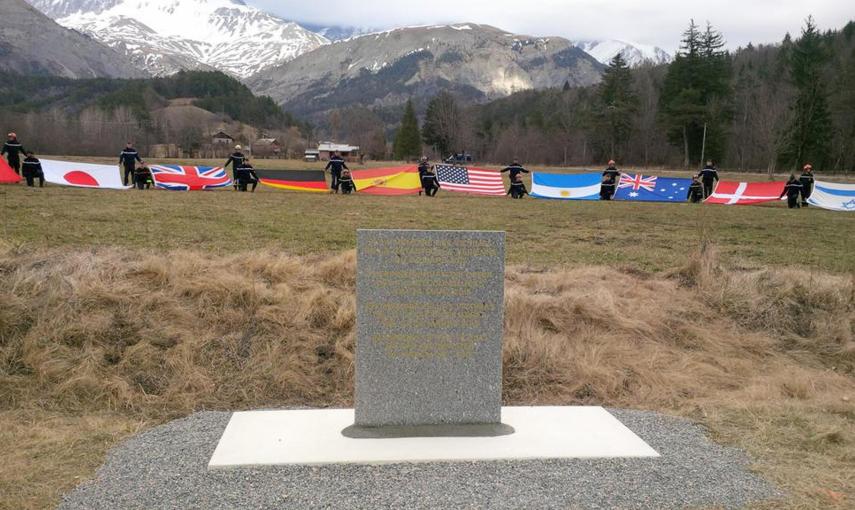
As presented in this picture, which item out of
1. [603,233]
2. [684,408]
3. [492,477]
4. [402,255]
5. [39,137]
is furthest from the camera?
[39,137]

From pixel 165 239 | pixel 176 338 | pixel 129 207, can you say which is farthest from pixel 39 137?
pixel 176 338

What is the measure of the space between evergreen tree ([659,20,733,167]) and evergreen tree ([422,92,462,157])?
3872 centimetres

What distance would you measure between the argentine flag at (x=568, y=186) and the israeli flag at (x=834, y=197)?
793 centimetres

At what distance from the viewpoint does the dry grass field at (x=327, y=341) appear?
4.96 meters

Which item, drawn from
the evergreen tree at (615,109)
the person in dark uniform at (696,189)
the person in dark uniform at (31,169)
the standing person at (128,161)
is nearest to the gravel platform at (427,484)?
the person in dark uniform at (31,169)

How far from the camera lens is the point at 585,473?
4145 millimetres

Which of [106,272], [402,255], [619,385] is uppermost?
[402,255]

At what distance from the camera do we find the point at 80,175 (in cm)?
2330

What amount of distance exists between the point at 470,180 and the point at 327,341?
2127cm

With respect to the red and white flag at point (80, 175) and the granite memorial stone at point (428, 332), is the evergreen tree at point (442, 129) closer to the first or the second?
the red and white flag at point (80, 175)

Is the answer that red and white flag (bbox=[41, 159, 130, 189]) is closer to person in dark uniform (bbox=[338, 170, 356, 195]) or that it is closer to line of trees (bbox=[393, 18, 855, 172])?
person in dark uniform (bbox=[338, 170, 356, 195])

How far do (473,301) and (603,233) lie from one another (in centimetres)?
1078

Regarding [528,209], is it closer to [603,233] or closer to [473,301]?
[603,233]

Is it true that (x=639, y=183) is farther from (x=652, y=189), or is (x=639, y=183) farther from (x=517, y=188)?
(x=517, y=188)
